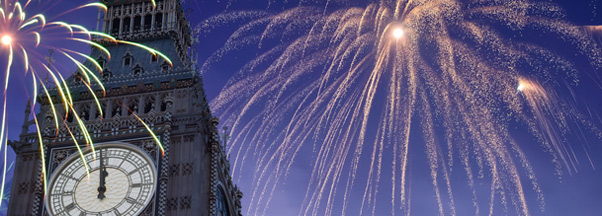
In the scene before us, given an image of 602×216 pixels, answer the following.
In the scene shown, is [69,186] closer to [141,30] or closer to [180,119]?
[180,119]

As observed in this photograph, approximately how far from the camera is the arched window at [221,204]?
6341cm

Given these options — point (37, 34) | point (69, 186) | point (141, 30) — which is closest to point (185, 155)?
point (69, 186)

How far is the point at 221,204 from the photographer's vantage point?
65000 mm

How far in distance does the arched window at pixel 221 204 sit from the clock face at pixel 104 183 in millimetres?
5587

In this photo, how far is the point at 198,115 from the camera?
63.0 m

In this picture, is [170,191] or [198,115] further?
[198,115]

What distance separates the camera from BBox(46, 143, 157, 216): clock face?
58.8m

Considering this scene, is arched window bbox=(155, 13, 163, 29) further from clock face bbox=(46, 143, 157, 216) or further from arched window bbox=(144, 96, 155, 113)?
clock face bbox=(46, 143, 157, 216)

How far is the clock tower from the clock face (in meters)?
0.06

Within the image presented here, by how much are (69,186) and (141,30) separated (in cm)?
1769

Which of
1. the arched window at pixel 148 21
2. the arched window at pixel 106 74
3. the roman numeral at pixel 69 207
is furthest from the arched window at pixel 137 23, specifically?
the roman numeral at pixel 69 207

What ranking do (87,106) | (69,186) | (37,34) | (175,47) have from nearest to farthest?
(37,34) < (69,186) < (87,106) < (175,47)

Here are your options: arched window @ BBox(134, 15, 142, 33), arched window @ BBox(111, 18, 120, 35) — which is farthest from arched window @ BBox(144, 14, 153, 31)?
arched window @ BBox(111, 18, 120, 35)

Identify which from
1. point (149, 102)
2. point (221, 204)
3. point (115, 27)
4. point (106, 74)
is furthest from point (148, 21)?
point (221, 204)
